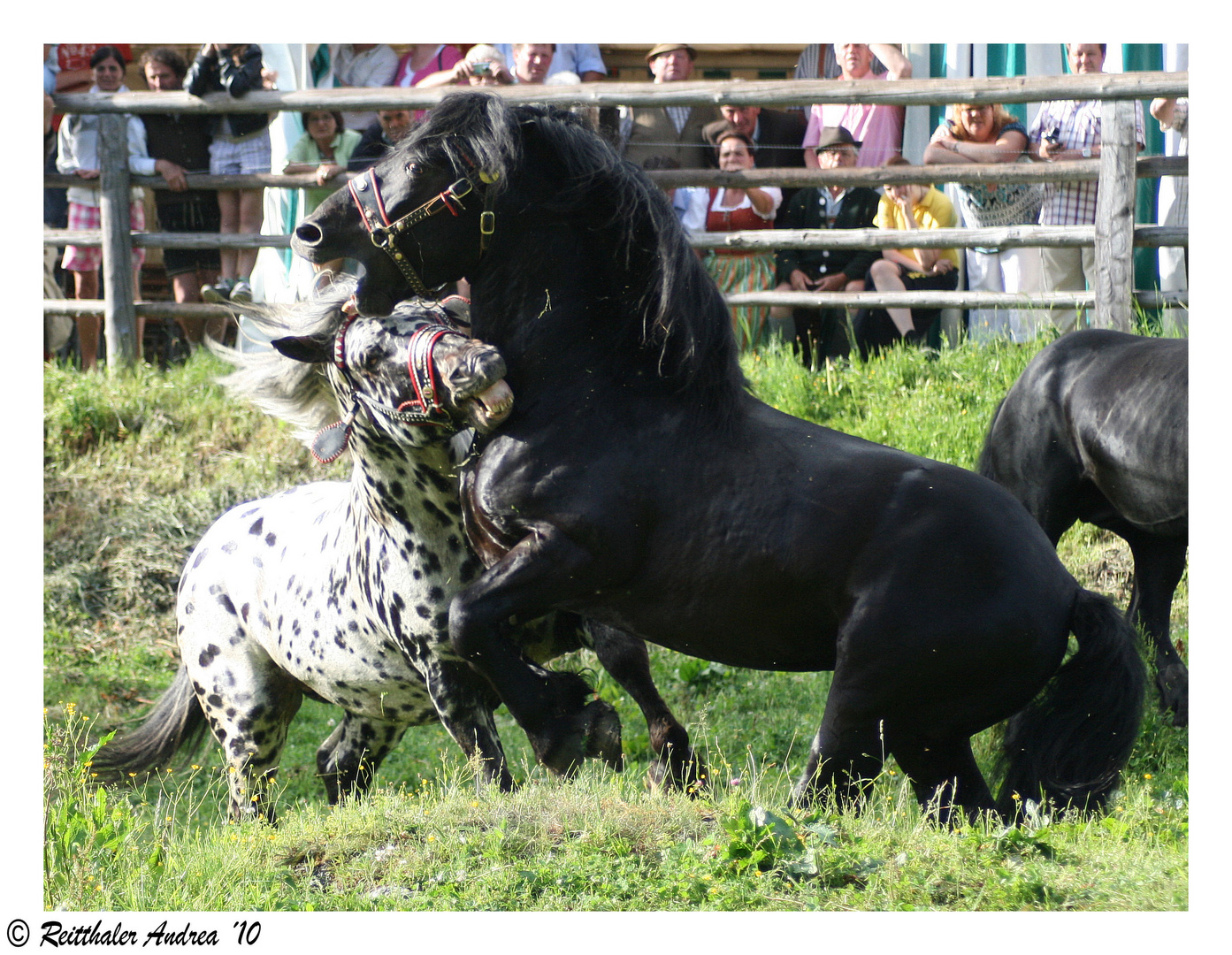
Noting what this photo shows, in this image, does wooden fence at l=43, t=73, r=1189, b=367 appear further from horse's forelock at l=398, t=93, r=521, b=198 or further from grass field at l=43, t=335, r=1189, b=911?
horse's forelock at l=398, t=93, r=521, b=198

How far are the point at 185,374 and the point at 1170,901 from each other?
24.0 feet

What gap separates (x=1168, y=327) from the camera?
746 cm

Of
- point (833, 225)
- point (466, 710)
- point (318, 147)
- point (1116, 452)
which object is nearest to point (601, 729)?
point (466, 710)

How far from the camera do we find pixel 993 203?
27.0ft

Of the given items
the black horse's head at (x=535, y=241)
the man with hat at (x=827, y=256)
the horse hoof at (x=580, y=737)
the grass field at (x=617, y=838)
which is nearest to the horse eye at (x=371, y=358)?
the black horse's head at (x=535, y=241)

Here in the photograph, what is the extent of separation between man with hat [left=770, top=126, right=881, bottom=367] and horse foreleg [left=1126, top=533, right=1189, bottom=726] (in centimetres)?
300

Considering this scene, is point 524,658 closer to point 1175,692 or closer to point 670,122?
point 1175,692

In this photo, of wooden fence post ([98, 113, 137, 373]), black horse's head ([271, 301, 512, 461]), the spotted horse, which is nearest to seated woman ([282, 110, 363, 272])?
wooden fence post ([98, 113, 137, 373])

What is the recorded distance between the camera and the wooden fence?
7.61 m

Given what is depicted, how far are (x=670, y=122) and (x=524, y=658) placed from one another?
5927 mm

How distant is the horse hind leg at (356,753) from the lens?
460 centimetres

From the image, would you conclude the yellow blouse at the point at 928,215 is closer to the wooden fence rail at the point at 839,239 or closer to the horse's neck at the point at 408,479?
the wooden fence rail at the point at 839,239

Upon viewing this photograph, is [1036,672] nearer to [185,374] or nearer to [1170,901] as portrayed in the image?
[1170,901]
